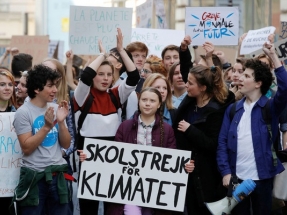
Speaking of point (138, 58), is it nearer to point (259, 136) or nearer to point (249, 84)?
point (249, 84)

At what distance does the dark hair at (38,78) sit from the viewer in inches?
304

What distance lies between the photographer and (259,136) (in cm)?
772

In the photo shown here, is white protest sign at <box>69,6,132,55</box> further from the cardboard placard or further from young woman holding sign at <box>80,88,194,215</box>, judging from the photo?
the cardboard placard

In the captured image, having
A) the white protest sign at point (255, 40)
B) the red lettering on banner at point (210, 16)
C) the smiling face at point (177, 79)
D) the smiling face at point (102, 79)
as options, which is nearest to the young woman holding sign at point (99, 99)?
the smiling face at point (102, 79)

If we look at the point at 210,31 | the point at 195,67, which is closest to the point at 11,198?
the point at 195,67

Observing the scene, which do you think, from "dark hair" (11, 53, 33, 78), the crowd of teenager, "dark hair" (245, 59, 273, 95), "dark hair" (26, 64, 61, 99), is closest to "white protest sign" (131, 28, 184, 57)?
"dark hair" (11, 53, 33, 78)

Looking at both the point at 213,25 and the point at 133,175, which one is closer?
the point at 133,175

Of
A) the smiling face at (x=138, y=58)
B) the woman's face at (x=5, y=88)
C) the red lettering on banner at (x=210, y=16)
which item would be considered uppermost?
the red lettering on banner at (x=210, y=16)

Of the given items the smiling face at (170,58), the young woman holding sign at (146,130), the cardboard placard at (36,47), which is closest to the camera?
the young woman holding sign at (146,130)

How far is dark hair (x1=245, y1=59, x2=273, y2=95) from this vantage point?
312 inches

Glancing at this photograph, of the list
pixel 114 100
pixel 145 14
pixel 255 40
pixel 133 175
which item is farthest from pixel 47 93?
pixel 145 14

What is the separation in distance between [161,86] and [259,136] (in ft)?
3.78

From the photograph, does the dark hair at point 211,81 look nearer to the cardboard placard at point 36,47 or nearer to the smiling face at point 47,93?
the smiling face at point 47,93

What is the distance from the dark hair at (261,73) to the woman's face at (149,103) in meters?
0.90
